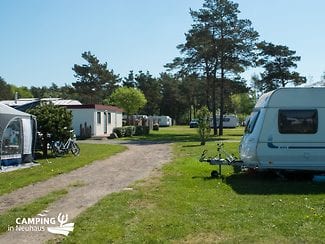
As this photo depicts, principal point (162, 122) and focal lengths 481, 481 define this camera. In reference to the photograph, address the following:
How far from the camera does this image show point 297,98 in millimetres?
12328

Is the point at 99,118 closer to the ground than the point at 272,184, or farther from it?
farther from it

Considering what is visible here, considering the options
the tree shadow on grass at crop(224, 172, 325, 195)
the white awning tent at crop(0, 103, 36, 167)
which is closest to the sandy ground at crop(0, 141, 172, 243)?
the white awning tent at crop(0, 103, 36, 167)

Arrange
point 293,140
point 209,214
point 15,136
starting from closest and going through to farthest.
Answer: point 209,214 < point 293,140 < point 15,136

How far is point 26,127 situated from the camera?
17.8 metres

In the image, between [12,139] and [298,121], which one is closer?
[298,121]

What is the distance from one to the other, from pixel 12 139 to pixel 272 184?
9.47m

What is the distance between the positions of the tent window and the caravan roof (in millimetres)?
8816

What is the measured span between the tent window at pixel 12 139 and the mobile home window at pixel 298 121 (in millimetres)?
9077

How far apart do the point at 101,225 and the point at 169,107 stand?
8315 cm

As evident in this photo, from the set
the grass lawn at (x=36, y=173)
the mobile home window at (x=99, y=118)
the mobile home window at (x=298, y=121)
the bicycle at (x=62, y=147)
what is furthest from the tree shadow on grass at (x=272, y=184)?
the mobile home window at (x=99, y=118)

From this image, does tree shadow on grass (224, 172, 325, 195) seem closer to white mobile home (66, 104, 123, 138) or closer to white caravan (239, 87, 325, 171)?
white caravan (239, 87, 325, 171)

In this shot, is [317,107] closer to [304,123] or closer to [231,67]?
[304,123]

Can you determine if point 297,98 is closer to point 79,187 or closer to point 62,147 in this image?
point 79,187

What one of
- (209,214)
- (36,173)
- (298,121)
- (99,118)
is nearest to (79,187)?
(36,173)
